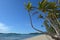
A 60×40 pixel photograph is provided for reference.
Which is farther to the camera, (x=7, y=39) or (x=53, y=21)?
(x=7, y=39)

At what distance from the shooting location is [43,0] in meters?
14.3

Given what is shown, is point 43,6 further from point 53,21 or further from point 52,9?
point 53,21

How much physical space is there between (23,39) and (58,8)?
10.1m

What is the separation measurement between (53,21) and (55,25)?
39 cm

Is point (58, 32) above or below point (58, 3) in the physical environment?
below

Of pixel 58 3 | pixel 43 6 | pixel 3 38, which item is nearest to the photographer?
pixel 43 6

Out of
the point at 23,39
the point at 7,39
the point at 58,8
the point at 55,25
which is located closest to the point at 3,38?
the point at 7,39

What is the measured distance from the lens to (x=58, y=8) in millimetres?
15227

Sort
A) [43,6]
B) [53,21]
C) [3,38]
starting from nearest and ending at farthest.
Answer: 1. [43,6]
2. [53,21]
3. [3,38]

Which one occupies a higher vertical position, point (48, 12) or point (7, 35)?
point (48, 12)

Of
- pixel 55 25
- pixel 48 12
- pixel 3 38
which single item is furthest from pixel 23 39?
pixel 48 12

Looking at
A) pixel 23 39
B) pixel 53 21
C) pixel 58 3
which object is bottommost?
pixel 23 39

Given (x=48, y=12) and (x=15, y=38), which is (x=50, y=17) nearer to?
(x=48, y=12)

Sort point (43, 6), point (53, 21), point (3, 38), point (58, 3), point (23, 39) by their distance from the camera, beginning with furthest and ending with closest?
point (23, 39) → point (3, 38) → point (53, 21) → point (58, 3) → point (43, 6)
